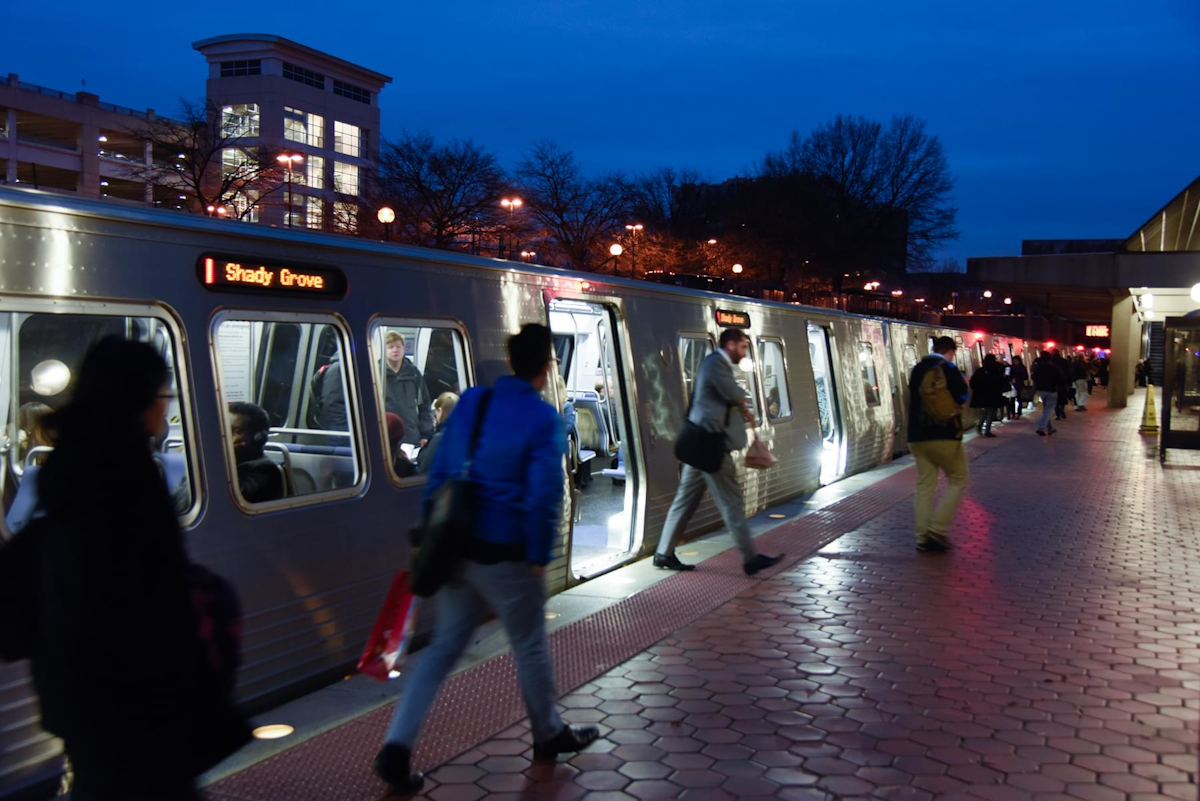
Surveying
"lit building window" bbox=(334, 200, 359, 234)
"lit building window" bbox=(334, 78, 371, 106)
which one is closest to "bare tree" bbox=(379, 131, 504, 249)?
"lit building window" bbox=(334, 200, 359, 234)

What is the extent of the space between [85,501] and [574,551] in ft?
21.8

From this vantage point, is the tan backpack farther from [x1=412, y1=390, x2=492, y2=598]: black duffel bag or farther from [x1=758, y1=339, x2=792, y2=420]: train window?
[x1=412, y1=390, x2=492, y2=598]: black duffel bag

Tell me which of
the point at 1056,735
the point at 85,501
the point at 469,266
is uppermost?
the point at 469,266

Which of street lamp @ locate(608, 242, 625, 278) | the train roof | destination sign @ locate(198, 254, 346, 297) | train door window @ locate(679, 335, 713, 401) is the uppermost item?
street lamp @ locate(608, 242, 625, 278)

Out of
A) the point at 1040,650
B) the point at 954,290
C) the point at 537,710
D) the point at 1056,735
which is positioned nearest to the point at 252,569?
the point at 537,710

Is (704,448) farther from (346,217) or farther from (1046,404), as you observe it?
(346,217)

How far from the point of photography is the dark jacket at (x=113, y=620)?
2.54 meters

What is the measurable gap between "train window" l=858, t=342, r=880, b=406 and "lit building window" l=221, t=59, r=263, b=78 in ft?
234

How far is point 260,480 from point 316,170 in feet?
255

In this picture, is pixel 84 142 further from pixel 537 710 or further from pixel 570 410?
pixel 537 710

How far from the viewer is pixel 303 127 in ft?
265

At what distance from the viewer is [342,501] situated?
5.77 metres

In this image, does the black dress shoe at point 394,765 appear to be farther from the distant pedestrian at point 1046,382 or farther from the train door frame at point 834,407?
the distant pedestrian at point 1046,382

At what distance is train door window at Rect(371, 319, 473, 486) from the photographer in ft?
21.3
